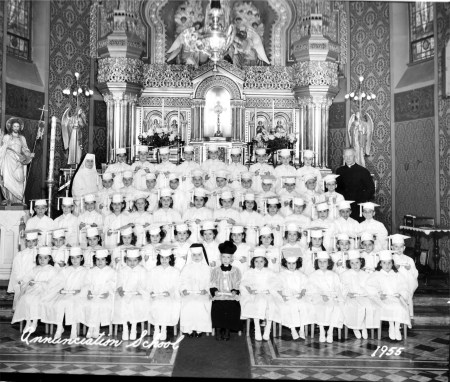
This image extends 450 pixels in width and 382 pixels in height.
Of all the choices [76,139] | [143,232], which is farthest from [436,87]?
[76,139]

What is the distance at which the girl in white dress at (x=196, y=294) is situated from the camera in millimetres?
7984

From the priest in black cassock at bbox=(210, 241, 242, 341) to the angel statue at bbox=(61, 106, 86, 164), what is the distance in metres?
6.64

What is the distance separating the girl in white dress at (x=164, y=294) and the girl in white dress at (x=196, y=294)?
10 cm

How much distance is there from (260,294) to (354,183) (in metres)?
4.43

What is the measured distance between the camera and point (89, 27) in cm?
1509

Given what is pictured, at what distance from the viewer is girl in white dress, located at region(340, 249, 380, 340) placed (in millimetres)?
7977

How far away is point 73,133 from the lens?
44.9ft

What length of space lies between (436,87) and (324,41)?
2.95 m

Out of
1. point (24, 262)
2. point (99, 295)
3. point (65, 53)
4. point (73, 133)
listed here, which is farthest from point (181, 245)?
point (65, 53)

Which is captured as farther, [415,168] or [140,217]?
[415,168]

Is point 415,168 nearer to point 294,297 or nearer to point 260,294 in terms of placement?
point 294,297

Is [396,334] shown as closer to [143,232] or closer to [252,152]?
[143,232]

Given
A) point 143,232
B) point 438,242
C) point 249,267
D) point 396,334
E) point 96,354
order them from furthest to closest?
point 438,242, point 143,232, point 249,267, point 396,334, point 96,354

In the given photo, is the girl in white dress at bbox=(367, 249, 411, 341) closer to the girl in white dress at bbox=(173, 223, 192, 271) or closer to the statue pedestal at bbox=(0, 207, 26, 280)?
the girl in white dress at bbox=(173, 223, 192, 271)
